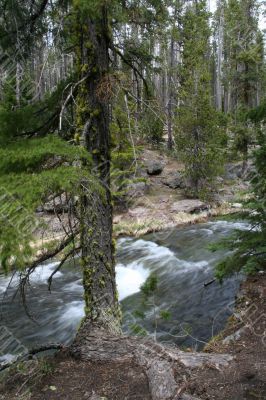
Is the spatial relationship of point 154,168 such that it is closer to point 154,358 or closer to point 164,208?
point 164,208

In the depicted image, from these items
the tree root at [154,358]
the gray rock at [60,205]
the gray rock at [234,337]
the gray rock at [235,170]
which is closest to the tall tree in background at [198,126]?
the gray rock at [235,170]

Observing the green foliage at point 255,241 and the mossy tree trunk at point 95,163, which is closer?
the mossy tree trunk at point 95,163

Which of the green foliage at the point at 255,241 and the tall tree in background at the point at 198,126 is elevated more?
the tall tree in background at the point at 198,126

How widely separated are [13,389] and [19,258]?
2459 millimetres

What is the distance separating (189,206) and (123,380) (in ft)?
47.1

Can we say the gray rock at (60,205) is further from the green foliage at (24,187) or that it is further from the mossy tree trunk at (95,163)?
the green foliage at (24,187)

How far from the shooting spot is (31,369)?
4590mm

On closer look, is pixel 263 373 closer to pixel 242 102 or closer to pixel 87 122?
pixel 87 122

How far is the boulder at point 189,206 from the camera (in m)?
17.9

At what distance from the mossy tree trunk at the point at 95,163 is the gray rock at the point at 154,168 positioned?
18006 mm

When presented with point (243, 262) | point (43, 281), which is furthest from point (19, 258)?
point (43, 281)

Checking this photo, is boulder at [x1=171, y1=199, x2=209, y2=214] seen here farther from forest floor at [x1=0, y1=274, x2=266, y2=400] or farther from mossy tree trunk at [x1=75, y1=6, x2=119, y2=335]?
mossy tree trunk at [x1=75, y1=6, x2=119, y2=335]

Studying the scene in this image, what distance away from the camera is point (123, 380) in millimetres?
4242

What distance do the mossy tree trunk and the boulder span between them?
13.1m
